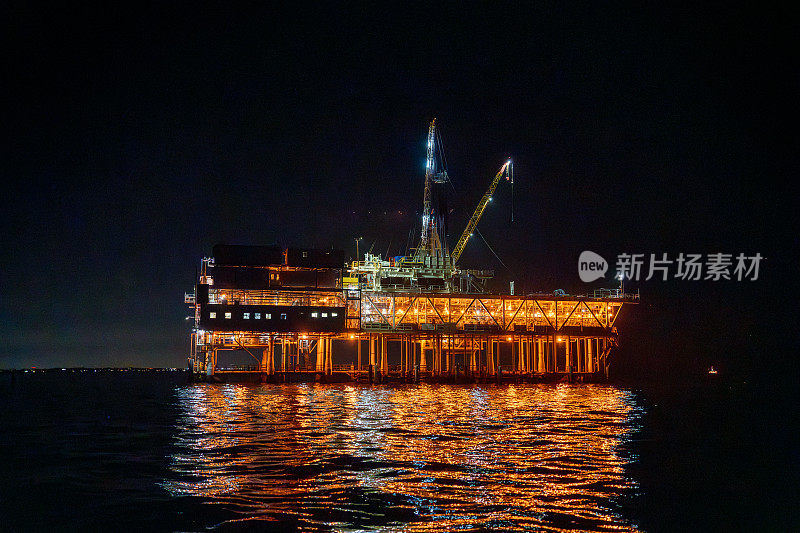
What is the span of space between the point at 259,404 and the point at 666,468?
30.1m

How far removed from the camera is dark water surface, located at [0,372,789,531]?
14609 millimetres

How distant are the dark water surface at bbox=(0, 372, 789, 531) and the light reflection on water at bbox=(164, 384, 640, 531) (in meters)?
0.06

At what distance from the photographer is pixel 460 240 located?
342 ft

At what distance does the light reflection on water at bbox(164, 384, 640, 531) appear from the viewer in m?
14.6

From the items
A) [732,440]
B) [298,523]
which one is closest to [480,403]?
[732,440]

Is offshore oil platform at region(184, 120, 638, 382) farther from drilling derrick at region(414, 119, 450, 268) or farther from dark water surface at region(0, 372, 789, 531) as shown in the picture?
dark water surface at region(0, 372, 789, 531)

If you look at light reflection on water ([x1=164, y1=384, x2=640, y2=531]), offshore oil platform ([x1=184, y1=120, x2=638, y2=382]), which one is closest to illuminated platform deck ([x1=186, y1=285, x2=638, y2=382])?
offshore oil platform ([x1=184, y1=120, x2=638, y2=382])

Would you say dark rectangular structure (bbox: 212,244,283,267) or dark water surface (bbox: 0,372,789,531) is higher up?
dark rectangular structure (bbox: 212,244,283,267)

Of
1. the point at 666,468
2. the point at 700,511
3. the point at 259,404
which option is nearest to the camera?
the point at 700,511

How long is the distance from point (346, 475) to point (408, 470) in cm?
182

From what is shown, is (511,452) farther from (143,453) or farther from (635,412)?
(635,412)

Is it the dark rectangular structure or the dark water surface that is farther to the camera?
the dark rectangular structure

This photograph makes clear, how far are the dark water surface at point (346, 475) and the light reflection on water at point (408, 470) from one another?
0.06 m

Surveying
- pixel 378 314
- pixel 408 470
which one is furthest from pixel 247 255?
pixel 408 470
